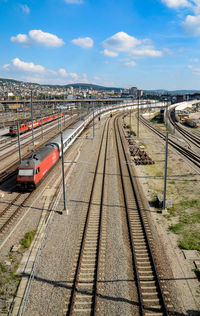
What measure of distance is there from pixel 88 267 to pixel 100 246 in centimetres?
204

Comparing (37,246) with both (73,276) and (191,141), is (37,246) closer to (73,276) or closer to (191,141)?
(73,276)

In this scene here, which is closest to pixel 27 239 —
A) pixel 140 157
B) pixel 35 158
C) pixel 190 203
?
pixel 35 158

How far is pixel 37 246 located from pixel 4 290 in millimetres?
3872

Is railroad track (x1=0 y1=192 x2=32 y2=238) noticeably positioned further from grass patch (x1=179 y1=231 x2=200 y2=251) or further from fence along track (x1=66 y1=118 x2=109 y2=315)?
grass patch (x1=179 y1=231 x2=200 y2=251)

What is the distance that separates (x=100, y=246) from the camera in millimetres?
16219

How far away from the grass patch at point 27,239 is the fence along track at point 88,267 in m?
3.47

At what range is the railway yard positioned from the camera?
11945mm

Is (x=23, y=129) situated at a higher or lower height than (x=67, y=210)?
higher

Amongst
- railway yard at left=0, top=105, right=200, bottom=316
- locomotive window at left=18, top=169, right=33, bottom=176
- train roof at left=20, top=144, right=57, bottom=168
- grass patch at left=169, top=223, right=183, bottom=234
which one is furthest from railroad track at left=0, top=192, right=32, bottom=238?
grass patch at left=169, top=223, right=183, bottom=234

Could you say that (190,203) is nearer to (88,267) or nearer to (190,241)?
(190,241)

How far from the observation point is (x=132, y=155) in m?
42.2

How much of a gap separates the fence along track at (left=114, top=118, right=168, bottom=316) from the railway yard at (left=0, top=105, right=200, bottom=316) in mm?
50

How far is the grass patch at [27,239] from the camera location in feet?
53.2

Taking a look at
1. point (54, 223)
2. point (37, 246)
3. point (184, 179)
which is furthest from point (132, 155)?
point (37, 246)
